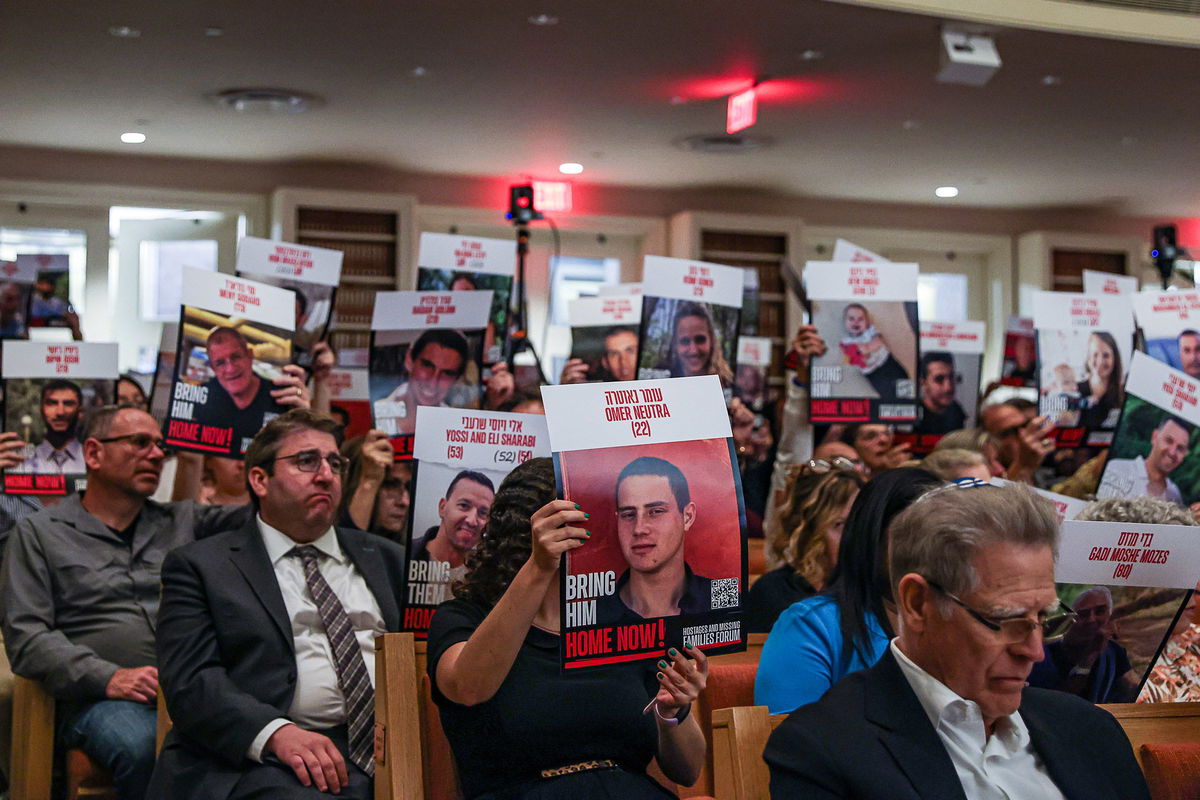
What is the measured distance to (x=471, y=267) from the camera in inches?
163

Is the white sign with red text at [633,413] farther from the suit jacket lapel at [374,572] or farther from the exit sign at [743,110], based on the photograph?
the exit sign at [743,110]

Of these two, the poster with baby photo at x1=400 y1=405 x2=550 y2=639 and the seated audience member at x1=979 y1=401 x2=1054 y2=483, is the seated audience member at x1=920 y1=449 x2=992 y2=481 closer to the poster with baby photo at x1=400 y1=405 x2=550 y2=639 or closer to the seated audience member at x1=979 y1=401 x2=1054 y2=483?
the seated audience member at x1=979 y1=401 x2=1054 y2=483

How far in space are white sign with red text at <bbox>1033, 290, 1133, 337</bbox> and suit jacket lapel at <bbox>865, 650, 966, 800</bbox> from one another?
9.37 ft

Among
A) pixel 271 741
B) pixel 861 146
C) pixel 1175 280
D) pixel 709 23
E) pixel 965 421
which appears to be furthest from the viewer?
pixel 1175 280

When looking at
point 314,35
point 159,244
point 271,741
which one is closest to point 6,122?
point 159,244

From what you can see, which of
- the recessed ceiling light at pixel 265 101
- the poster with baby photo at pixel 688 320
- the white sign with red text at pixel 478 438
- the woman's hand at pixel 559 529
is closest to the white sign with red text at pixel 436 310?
the poster with baby photo at pixel 688 320

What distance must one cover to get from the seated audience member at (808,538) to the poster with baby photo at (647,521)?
1.07 metres

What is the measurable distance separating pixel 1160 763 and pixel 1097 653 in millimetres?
405

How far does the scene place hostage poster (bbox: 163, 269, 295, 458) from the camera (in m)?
3.43

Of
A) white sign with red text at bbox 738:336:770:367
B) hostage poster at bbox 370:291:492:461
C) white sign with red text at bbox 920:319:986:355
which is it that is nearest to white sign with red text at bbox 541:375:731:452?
hostage poster at bbox 370:291:492:461

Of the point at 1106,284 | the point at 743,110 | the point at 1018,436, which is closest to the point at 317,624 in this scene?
the point at 1018,436

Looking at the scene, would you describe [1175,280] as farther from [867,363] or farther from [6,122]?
[6,122]

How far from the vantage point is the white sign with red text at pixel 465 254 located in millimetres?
4113

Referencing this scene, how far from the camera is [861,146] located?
8.16 m
